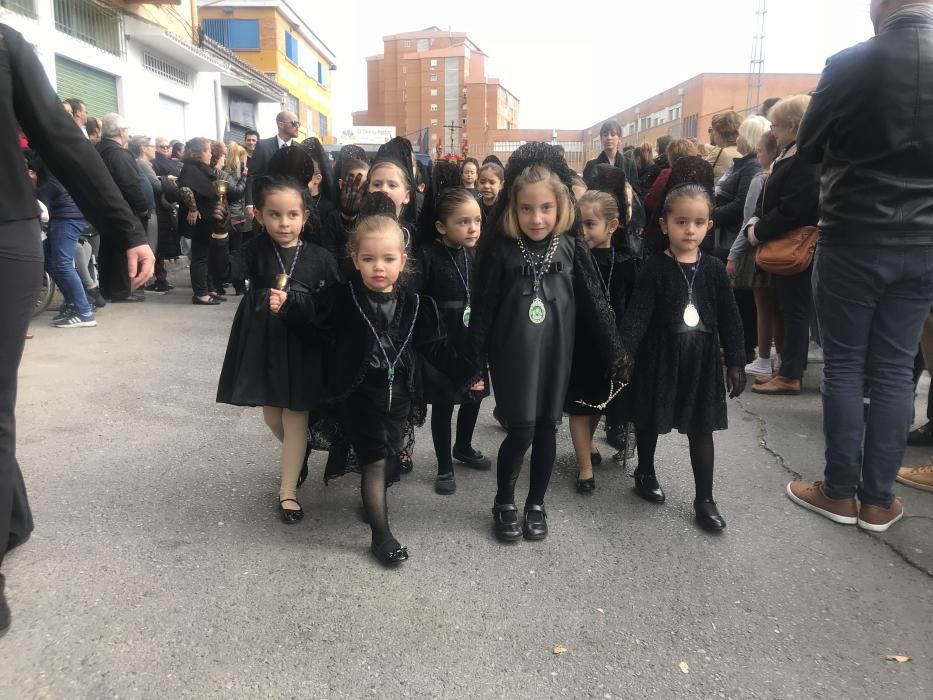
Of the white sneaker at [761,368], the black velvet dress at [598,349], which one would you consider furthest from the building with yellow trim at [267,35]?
the black velvet dress at [598,349]

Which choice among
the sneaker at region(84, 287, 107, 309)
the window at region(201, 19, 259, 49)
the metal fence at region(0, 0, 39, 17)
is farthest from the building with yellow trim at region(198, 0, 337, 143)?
the sneaker at region(84, 287, 107, 309)

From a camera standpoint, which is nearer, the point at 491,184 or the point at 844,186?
the point at 844,186

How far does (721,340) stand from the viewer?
3.24 m

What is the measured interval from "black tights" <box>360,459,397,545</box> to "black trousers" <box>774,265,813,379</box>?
372 cm

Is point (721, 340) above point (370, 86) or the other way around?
the other way around

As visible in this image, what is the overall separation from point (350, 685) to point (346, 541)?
94cm

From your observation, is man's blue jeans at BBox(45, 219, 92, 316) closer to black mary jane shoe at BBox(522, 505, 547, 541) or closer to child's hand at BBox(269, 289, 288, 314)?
child's hand at BBox(269, 289, 288, 314)

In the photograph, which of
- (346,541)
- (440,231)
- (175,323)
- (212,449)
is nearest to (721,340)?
(440,231)

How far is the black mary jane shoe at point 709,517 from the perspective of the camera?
10.3 feet

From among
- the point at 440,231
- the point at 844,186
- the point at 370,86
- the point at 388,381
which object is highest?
the point at 370,86

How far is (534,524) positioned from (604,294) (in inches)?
45.5

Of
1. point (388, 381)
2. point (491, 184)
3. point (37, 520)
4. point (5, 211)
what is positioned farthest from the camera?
point (491, 184)

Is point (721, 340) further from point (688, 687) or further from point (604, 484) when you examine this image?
point (688, 687)

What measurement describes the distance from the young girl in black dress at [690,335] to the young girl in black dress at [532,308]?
0.29 m
